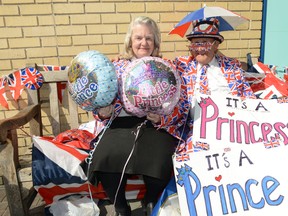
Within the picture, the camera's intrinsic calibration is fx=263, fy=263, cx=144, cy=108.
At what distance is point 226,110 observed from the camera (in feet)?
6.52

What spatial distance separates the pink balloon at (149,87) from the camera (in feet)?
5.41

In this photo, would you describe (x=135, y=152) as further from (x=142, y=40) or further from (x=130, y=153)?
(x=142, y=40)

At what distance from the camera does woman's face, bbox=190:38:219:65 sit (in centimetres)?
213

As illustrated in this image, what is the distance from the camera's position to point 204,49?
214cm

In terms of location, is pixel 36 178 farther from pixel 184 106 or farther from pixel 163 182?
pixel 184 106

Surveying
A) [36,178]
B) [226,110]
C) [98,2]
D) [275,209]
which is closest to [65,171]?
[36,178]

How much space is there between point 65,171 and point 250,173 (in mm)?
1342

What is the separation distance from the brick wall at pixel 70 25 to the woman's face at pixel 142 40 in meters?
0.75

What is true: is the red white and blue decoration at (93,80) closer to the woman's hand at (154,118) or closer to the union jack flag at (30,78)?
the woman's hand at (154,118)

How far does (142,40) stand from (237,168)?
1.20 m

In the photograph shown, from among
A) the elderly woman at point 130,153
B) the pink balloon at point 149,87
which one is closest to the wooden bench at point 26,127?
the elderly woman at point 130,153

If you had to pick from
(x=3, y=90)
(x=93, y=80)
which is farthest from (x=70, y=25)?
(x=93, y=80)

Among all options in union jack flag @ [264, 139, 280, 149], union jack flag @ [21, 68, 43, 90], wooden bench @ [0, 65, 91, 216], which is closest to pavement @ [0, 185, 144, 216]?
wooden bench @ [0, 65, 91, 216]

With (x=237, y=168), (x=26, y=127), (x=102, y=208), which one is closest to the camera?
(x=237, y=168)
